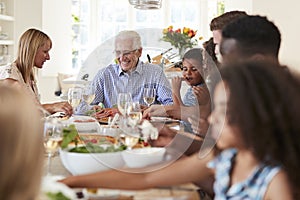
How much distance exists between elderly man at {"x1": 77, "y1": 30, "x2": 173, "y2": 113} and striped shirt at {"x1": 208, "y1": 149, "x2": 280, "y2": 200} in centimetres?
190

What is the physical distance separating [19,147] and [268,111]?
0.60 meters

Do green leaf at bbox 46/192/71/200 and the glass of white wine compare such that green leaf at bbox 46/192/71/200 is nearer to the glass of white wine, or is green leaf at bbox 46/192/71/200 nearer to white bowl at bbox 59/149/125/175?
white bowl at bbox 59/149/125/175

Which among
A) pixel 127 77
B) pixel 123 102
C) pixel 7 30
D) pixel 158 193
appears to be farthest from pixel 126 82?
pixel 7 30

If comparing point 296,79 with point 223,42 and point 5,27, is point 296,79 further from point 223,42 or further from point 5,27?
point 5,27

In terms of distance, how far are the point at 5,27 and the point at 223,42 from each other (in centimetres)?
399

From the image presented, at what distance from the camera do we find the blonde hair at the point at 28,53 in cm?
308

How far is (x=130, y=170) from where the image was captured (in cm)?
137

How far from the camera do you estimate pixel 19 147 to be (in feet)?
2.72

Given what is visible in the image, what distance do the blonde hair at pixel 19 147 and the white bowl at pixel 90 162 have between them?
0.48 meters

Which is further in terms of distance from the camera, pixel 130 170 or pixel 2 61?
pixel 2 61

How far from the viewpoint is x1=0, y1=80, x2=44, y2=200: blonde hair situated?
821 millimetres

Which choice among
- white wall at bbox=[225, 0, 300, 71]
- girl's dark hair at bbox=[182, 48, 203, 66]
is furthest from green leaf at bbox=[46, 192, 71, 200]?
white wall at bbox=[225, 0, 300, 71]

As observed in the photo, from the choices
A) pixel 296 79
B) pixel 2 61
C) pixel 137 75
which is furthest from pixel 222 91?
pixel 2 61

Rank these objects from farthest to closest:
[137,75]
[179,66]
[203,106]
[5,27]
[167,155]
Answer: [5,27] → [179,66] → [137,75] → [203,106] → [167,155]
